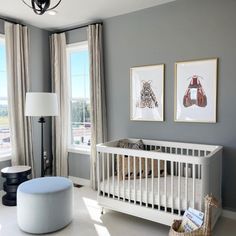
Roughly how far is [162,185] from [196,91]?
1.23 m

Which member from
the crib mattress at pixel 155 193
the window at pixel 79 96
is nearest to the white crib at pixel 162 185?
the crib mattress at pixel 155 193

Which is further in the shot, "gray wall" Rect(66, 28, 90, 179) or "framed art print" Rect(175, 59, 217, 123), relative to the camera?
"gray wall" Rect(66, 28, 90, 179)

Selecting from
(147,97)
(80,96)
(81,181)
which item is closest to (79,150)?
(81,181)

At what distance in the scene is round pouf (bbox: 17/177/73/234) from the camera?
8.20 ft

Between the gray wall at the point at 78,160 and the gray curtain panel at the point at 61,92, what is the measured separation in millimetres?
101

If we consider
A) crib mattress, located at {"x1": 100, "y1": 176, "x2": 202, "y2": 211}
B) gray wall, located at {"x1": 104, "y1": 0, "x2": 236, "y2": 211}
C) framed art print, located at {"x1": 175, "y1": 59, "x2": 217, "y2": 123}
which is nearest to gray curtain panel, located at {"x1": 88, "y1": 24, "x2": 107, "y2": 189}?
gray wall, located at {"x1": 104, "y1": 0, "x2": 236, "y2": 211}

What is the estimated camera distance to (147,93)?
3461 mm

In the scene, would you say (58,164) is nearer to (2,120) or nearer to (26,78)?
(2,120)

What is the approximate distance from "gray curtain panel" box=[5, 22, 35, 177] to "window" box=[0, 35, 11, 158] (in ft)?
0.42

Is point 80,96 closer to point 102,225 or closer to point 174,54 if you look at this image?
point 174,54

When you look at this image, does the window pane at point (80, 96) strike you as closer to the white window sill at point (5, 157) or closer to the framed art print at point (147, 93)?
the framed art print at point (147, 93)

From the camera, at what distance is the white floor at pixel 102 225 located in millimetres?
2592

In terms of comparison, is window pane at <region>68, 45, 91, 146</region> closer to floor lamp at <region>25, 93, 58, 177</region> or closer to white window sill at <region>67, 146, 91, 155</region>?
white window sill at <region>67, 146, 91, 155</region>

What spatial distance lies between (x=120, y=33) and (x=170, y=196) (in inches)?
94.1
